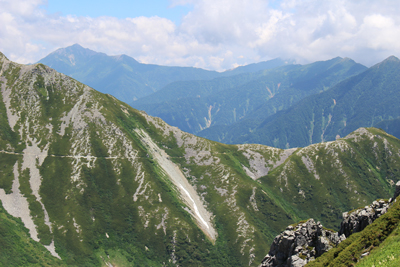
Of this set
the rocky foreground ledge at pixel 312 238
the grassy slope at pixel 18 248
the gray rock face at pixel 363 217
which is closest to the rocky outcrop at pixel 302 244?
the rocky foreground ledge at pixel 312 238

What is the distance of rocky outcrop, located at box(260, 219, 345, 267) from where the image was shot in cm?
6550

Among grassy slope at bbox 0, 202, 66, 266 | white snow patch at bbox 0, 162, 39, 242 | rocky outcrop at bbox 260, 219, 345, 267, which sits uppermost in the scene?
white snow patch at bbox 0, 162, 39, 242

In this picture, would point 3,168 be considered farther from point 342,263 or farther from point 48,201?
point 342,263

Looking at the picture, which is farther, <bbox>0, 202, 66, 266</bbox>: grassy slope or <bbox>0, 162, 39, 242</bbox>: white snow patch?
<bbox>0, 162, 39, 242</bbox>: white snow patch

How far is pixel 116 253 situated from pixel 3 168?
10051 cm

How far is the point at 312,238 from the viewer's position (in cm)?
7088

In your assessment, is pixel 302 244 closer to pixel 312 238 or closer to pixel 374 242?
pixel 312 238

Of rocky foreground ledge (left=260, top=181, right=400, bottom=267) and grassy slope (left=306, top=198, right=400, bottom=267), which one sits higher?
grassy slope (left=306, top=198, right=400, bottom=267)

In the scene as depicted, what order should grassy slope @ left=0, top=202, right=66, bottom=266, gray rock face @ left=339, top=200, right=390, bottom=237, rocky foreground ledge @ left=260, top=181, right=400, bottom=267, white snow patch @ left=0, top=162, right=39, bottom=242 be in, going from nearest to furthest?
gray rock face @ left=339, top=200, right=390, bottom=237 < rocky foreground ledge @ left=260, top=181, right=400, bottom=267 < grassy slope @ left=0, top=202, right=66, bottom=266 < white snow patch @ left=0, top=162, right=39, bottom=242

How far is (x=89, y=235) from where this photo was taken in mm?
181250

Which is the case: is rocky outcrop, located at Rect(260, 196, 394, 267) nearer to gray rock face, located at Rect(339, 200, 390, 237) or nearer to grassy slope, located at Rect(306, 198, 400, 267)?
gray rock face, located at Rect(339, 200, 390, 237)

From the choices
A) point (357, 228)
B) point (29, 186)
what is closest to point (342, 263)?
point (357, 228)

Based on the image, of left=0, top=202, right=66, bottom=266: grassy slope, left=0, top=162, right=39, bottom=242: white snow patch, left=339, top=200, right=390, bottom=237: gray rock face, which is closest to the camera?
left=339, top=200, right=390, bottom=237: gray rock face

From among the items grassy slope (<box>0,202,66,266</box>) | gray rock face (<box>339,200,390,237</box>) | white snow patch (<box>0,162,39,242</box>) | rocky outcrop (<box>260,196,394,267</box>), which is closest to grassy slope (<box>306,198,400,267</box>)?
gray rock face (<box>339,200,390,237</box>)
